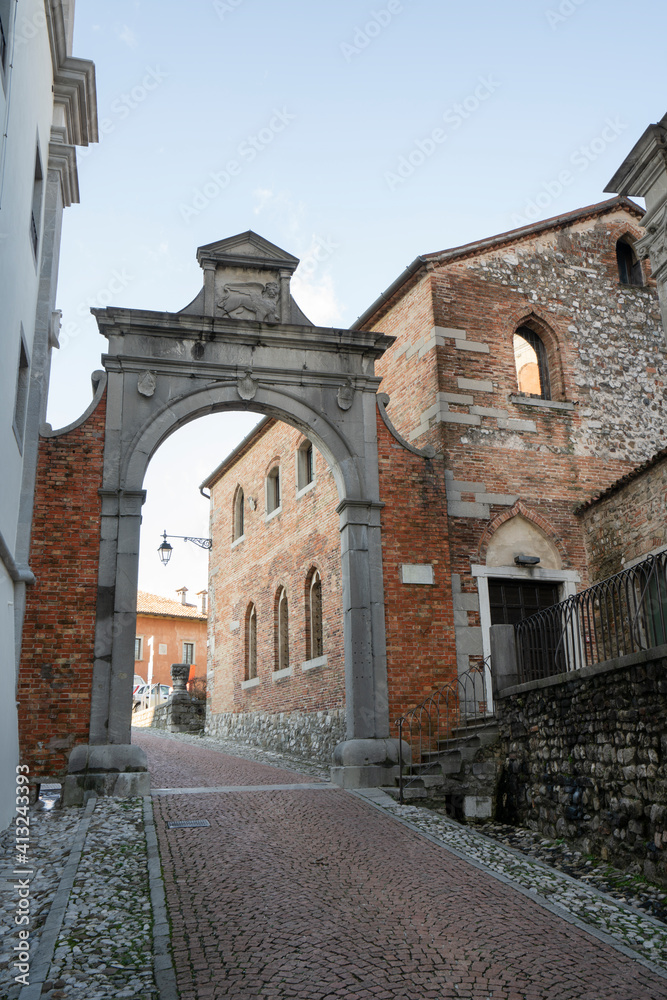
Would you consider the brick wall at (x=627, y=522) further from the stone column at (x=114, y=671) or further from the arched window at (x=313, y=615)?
the stone column at (x=114, y=671)

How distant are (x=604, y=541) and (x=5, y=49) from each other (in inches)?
405

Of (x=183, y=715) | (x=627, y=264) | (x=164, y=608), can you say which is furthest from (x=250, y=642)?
(x=164, y=608)

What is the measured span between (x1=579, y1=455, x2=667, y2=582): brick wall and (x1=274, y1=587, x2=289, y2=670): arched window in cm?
713

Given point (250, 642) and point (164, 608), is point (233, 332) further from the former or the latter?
point (164, 608)

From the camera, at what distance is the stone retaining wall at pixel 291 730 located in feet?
47.2

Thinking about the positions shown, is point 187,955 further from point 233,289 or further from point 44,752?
point 233,289

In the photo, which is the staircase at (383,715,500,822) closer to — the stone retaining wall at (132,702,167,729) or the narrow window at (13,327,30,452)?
the narrow window at (13,327,30,452)

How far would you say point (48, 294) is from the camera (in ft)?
37.0

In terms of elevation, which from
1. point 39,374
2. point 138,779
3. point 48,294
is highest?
point 48,294

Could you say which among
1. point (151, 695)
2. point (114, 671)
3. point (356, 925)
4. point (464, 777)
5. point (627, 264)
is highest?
point (627, 264)

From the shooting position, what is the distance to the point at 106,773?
973cm

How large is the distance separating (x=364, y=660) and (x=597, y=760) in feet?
13.9

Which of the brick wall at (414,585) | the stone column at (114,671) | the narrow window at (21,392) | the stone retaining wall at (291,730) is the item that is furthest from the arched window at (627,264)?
the narrow window at (21,392)

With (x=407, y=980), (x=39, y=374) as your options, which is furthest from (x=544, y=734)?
(x=39, y=374)
